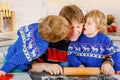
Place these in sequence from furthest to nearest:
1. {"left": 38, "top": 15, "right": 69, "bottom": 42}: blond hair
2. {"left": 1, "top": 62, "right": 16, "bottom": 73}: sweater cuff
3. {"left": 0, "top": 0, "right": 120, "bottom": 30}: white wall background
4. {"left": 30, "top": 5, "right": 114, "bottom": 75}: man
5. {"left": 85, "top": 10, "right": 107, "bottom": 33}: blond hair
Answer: {"left": 0, "top": 0, "right": 120, "bottom": 30}: white wall background
{"left": 85, "top": 10, "right": 107, "bottom": 33}: blond hair
{"left": 30, "top": 5, "right": 114, "bottom": 75}: man
{"left": 1, "top": 62, "right": 16, "bottom": 73}: sweater cuff
{"left": 38, "top": 15, "right": 69, "bottom": 42}: blond hair

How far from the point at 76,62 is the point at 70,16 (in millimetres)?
314

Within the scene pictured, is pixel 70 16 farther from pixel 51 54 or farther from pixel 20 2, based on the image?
pixel 20 2

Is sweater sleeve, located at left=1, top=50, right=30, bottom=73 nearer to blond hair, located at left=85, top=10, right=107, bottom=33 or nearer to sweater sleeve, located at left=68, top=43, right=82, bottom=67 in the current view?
sweater sleeve, located at left=68, top=43, right=82, bottom=67

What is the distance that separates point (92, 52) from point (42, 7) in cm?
201

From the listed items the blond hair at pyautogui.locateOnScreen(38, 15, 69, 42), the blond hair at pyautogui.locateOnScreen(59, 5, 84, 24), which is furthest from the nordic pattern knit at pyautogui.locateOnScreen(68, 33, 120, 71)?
the blond hair at pyautogui.locateOnScreen(38, 15, 69, 42)

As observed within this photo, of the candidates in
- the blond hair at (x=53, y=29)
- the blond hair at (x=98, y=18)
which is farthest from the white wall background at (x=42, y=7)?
the blond hair at (x=53, y=29)

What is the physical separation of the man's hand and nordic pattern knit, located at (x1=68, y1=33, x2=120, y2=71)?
0.20 meters

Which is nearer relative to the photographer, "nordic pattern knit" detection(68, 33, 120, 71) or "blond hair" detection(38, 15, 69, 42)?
"blond hair" detection(38, 15, 69, 42)

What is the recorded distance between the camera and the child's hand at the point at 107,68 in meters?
1.42

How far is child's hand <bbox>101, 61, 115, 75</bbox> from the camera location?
142 cm

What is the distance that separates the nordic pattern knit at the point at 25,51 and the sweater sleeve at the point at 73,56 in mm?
235

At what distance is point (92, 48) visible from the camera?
165cm

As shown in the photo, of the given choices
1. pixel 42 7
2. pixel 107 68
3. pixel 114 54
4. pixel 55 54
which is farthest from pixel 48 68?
pixel 42 7

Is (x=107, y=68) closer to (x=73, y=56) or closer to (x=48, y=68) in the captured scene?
(x=73, y=56)
